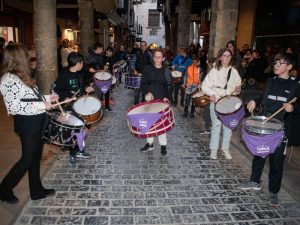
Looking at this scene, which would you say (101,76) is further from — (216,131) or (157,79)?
(216,131)

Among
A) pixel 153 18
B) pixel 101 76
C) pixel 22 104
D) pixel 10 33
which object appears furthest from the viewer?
pixel 153 18

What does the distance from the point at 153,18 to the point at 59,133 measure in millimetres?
67838

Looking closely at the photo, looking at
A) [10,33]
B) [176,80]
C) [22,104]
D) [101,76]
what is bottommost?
[176,80]

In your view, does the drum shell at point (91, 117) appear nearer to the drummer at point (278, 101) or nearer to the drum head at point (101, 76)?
the drummer at point (278, 101)

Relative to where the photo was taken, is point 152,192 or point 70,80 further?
point 70,80

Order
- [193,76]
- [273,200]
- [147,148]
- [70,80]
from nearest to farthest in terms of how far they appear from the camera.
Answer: [273,200] → [70,80] → [147,148] → [193,76]

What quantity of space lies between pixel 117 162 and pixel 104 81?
3.25m

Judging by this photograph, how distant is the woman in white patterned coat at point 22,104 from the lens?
3.80 m

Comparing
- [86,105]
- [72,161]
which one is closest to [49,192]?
[72,161]

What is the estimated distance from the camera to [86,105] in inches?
217

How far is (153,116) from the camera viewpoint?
513cm

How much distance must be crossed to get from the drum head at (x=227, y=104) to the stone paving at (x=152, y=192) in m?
1.12

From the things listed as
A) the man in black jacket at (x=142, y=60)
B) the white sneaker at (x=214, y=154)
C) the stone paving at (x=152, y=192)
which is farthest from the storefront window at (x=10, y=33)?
the white sneaker at (x=214, y=154)

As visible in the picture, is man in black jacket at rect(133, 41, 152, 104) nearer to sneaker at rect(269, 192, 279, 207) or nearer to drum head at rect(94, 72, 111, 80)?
drum head at rect(94, 72, 111, 80)
